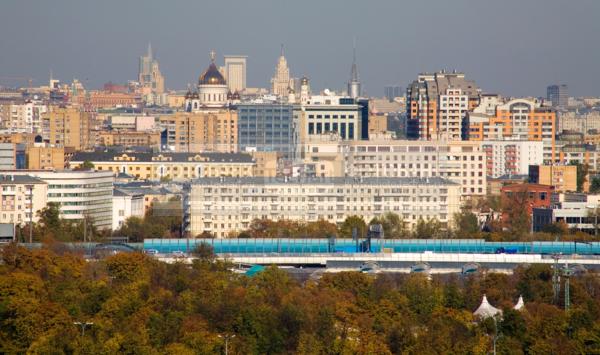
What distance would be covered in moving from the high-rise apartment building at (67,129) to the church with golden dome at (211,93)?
479 inches

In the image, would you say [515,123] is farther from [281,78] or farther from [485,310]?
[281,78]

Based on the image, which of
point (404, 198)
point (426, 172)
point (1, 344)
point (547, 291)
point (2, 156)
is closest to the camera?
point (1, 344)

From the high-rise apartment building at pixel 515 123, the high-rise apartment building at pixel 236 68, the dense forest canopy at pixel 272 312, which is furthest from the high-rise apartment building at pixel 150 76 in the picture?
the dense forest canopy at pixel 272 312

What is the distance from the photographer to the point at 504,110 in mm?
81812

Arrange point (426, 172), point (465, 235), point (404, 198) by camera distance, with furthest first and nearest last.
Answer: point (426, 172) → point (404, 198) → point (465, 235)

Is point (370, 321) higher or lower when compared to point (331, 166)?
lower

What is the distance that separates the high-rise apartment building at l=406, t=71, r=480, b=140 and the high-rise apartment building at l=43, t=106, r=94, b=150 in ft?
49.8

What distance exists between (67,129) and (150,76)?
88.3 m

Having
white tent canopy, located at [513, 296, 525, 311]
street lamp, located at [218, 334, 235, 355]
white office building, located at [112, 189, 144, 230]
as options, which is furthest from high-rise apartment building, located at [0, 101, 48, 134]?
street lamp, located at [218, 334, 235, 355]

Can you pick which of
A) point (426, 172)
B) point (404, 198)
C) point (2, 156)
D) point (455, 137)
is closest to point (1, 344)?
point (404, 198)

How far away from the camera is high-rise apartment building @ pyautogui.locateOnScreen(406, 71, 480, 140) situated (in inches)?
3297

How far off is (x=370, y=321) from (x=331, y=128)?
58007mm

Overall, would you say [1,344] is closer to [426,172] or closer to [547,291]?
[547,291]

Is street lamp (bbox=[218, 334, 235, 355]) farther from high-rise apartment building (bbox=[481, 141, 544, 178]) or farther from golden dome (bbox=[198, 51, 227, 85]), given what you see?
golden dome (bbox=[198, 51, 227, 85])
